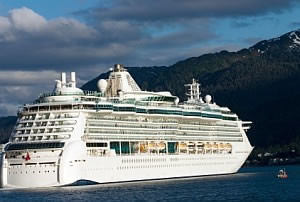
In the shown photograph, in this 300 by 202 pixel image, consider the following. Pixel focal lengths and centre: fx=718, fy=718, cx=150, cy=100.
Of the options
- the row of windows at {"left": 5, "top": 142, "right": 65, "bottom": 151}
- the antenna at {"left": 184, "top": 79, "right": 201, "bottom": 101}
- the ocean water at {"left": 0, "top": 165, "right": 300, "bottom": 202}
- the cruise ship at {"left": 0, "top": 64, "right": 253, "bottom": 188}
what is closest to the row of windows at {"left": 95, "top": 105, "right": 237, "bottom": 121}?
the cruise ship at {"left": 0, "top": 64, "right": 253, "bottom": 188}

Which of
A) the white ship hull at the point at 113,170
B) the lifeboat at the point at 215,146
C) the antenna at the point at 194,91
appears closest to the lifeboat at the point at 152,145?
the white ship hull at the point at 113,170

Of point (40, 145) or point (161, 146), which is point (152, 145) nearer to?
point (161, 146)

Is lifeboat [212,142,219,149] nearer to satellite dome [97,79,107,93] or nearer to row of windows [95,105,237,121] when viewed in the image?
row of windows [95,105,237,121]

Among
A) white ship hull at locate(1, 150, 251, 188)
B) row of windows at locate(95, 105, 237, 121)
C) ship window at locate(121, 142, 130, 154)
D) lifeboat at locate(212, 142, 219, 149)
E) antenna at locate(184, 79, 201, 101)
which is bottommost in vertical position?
white ship hull at locate(1, 150, 251, 188)

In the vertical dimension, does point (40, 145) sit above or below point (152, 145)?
below

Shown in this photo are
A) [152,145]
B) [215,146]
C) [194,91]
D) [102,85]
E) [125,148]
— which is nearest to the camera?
[125,148]

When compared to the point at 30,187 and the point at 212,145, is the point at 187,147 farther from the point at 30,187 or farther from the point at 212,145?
the point at 30,187

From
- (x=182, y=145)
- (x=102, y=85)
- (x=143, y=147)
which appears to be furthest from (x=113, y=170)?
(x=182, y=145)

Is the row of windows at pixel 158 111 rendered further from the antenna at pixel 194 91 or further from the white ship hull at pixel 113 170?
the antenna at pixel 194 91

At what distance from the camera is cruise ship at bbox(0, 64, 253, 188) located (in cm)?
7669

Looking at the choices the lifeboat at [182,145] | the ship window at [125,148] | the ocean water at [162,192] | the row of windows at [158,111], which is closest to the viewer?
the ocean water at [162,192]

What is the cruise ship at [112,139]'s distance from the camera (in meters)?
76.7

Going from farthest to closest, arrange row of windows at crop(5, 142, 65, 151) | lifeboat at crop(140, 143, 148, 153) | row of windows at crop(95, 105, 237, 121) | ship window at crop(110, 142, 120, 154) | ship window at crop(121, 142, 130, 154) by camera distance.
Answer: lifeboat at crop(140, 143, 148, 153)
ship window at crop(121, 142, 130, 154)
row of windows at crop(95, 105, 237, 121)
ship window at crop(110, 142, 120, 154)
row of windows at crop(5, 142, 65, 151)

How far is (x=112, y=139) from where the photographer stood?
3322 inches
